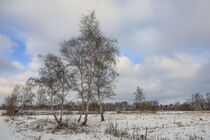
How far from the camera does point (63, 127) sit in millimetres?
12266

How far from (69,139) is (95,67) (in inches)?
372

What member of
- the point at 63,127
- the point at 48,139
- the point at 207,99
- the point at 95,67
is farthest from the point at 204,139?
the point at 207,99

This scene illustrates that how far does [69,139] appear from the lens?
25.6 feet

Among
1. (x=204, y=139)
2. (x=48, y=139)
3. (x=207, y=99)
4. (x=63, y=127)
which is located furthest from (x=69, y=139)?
(x=207, y=99)

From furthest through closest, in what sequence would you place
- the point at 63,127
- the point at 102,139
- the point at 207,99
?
the point at 207,99 < the point at 63,127 < the point at 102,139

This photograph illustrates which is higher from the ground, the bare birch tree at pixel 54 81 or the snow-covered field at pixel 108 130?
the bare birch tree at pixel 54 81

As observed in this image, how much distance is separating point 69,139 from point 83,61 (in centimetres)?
911

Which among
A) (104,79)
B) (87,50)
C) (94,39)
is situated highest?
(94,39)

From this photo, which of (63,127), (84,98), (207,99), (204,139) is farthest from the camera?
(207,99)

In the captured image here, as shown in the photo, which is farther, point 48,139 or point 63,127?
point 63,127

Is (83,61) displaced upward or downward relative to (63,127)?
upward

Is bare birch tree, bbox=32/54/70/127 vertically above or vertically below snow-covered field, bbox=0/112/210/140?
above

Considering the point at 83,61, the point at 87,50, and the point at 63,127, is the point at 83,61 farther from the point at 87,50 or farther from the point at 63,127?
the point at 63,127

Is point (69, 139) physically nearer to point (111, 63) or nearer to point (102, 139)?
point (102, 139)
